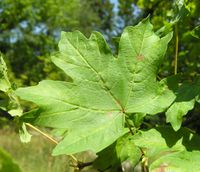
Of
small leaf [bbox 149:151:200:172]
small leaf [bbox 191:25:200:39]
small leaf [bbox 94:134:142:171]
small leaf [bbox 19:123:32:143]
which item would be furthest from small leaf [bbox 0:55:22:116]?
small leaf [bbox 191:25:200:39]

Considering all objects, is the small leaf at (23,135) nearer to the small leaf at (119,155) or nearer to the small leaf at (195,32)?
the small leaf at (119,155)

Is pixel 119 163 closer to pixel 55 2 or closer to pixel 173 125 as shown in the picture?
pixel 173 125

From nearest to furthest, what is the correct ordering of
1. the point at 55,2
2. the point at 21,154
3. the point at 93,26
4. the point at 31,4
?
1. the point at 21,154
2. the point at 31,4
3. the point at 55,2
4. the point at 93,26

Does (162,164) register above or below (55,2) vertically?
above

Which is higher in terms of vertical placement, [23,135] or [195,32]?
[195,32]

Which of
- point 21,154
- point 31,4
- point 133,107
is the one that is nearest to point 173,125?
point 133,107

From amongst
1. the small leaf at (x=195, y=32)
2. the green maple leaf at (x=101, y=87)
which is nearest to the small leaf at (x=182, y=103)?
the green maple leaf at (x=101, y=87)

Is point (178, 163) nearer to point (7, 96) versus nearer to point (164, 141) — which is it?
point (164, 141)

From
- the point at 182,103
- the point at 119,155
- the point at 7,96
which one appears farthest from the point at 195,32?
the point at 7,96

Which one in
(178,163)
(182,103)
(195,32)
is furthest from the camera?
(195,32)
